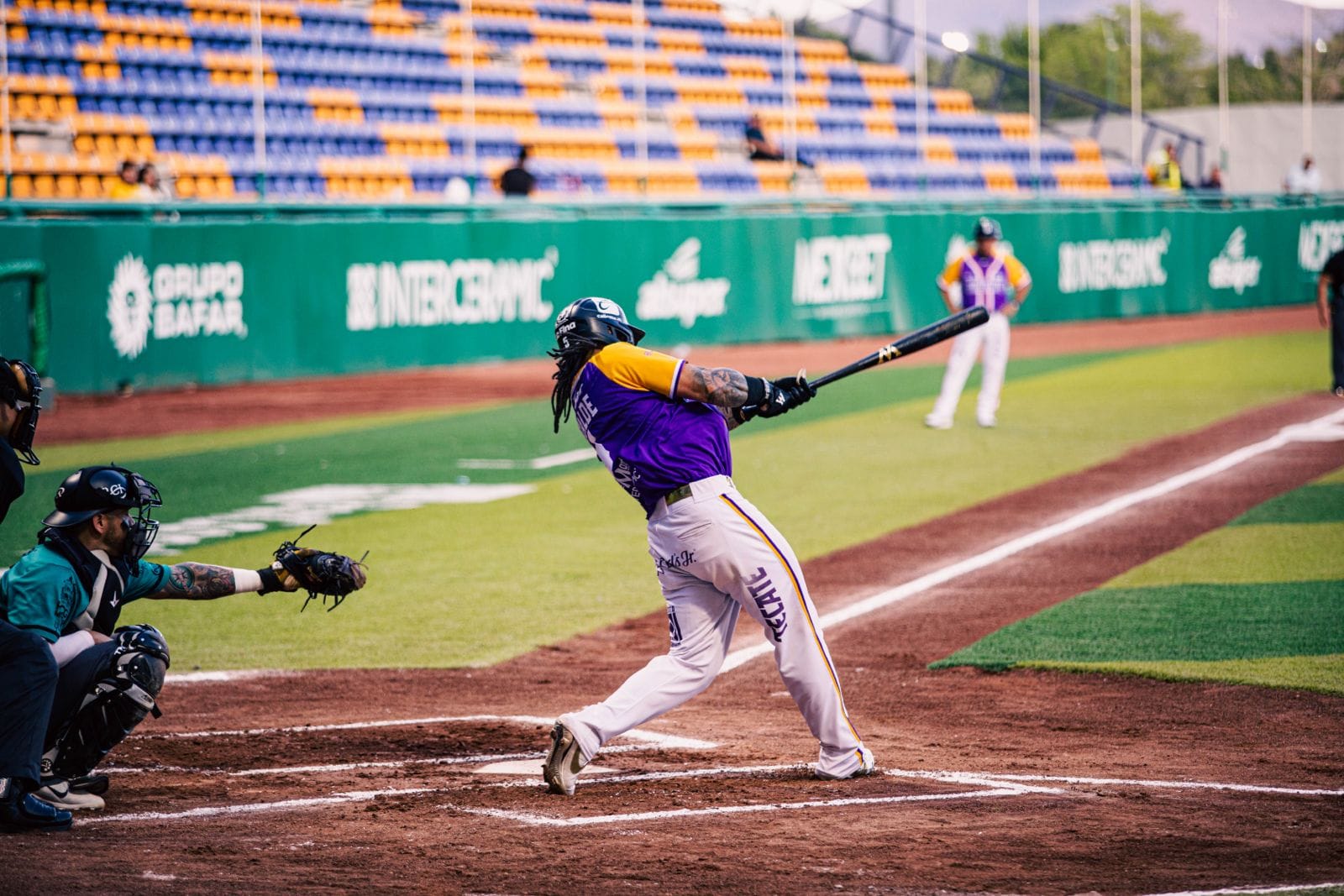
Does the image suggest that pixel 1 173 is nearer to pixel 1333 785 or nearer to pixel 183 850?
pixel 183 850

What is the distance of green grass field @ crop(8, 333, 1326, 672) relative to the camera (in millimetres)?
9234

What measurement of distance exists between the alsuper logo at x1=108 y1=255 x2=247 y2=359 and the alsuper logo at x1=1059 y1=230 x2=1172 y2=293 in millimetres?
15196

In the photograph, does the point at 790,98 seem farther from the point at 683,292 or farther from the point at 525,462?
the point at 525,462

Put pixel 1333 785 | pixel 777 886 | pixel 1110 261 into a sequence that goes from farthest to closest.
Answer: pixel 1110 261 → pixel 1333 785 → pixel 777 886

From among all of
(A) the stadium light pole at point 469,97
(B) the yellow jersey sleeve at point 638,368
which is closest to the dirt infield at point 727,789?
(B) the yellow jersey sleeve at point 638,368

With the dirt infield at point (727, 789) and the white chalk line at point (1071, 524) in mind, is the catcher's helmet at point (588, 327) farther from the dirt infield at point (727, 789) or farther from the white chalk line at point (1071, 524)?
the white chalk line at point (1071, 524)

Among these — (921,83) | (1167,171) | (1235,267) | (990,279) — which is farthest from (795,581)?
(1167,171)

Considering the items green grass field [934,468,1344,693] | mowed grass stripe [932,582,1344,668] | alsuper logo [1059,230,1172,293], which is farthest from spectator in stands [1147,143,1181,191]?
mowed grass stripe [932,582,1344,668]

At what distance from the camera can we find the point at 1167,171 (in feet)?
109

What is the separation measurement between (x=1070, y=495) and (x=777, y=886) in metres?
8.75

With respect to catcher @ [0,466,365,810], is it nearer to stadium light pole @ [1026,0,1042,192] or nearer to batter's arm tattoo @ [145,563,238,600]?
batter's arm tattoo @ [145,563,238,600]

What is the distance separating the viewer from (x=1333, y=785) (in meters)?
5.76

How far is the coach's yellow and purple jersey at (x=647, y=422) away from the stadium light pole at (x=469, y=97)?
15560mm

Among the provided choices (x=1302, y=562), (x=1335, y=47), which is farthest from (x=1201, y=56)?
(x=1302, y=562)
